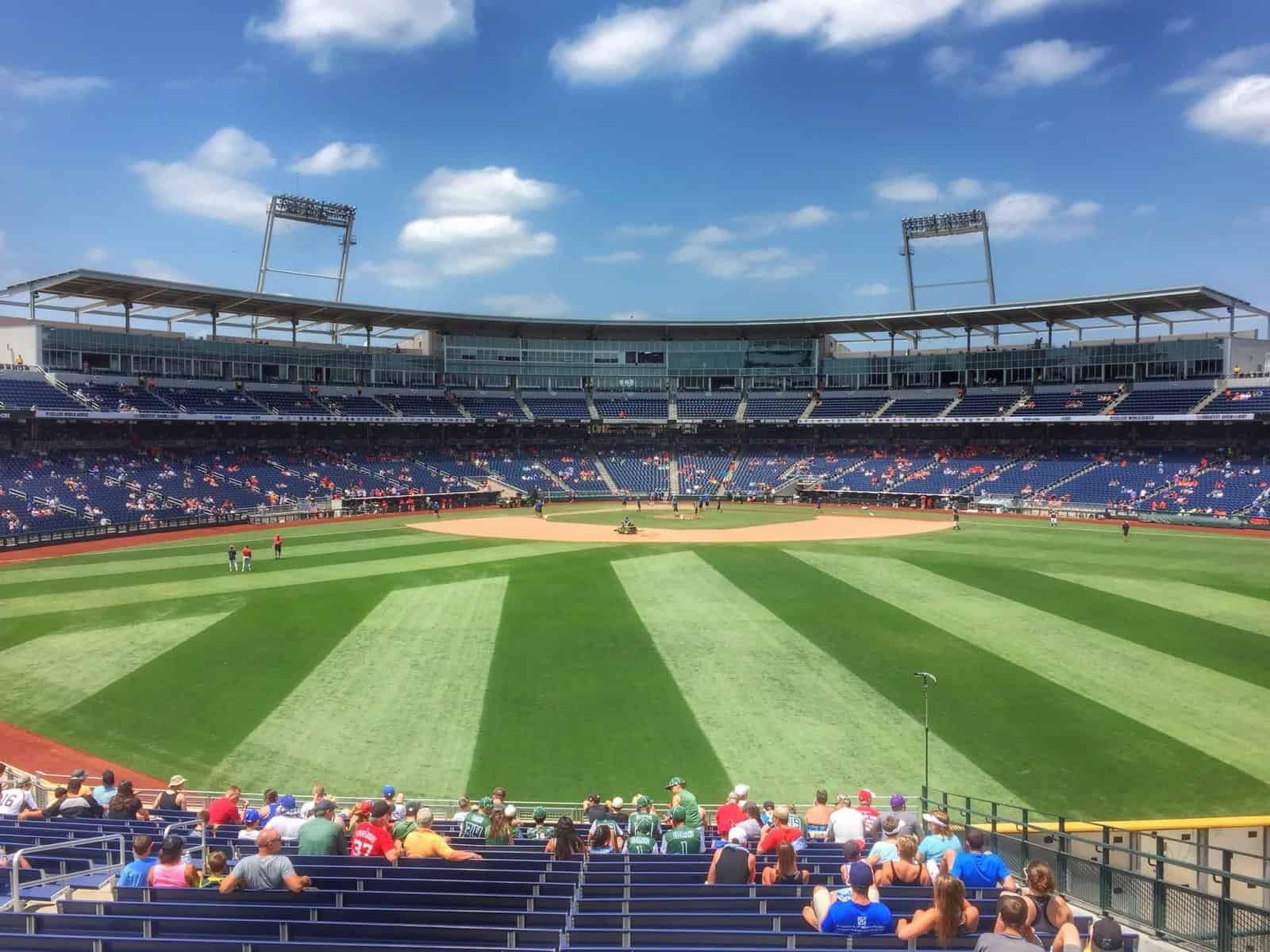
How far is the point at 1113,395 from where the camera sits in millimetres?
69500

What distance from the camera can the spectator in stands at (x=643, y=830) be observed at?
33.7ft

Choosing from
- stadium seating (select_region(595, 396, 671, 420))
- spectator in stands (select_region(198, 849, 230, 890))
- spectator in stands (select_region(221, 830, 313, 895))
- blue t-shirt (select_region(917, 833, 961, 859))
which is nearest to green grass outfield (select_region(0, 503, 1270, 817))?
blue t-shirt (select_region(917, 833, 961, 859))

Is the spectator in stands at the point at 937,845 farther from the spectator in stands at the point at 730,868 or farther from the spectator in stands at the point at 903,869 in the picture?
the spectator in stands at the point at 730,868

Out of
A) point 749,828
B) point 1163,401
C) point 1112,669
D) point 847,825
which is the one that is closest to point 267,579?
point 749,828

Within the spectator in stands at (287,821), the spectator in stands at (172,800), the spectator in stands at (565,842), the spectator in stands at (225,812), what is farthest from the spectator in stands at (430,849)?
the spectator in stands at (172,800)

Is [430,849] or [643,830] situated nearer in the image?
[430,849]

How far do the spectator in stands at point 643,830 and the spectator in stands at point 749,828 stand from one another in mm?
1242

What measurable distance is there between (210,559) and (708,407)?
5991 centimetres

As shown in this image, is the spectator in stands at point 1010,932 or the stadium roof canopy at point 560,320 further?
the stadium roof canopy at point 560,320

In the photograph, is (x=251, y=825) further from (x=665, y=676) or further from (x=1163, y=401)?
(x=1163, y=401)

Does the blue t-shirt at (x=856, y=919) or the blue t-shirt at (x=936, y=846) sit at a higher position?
the blue t-shirt at (x=856, y=919)

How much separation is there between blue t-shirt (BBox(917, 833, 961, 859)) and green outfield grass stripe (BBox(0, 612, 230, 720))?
69.2ft

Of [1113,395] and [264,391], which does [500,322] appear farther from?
[1113,395]

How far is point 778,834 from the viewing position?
9008 mm
